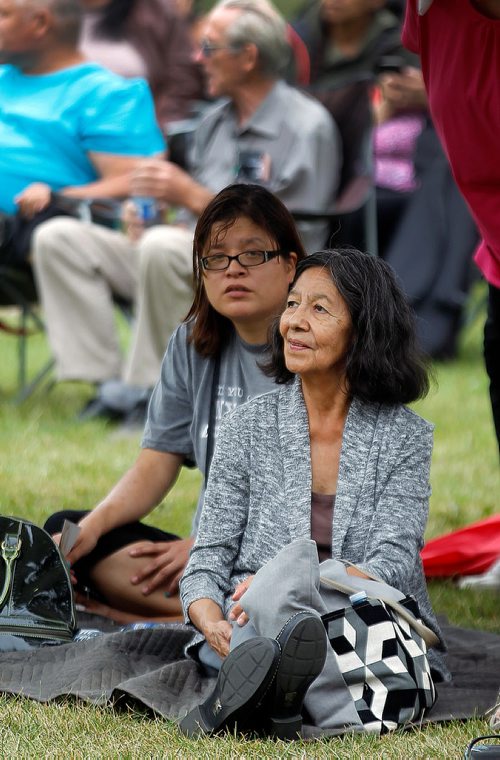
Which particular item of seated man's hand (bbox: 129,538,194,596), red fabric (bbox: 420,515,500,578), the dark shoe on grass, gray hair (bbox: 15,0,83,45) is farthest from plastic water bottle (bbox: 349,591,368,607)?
gray hair (bbox: 15,0,83,45)

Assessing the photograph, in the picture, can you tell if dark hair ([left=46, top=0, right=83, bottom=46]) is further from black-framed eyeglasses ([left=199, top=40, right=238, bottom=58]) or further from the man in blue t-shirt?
black-framed eyeglasses ([left=199, top=40, right=238, bottom=58])

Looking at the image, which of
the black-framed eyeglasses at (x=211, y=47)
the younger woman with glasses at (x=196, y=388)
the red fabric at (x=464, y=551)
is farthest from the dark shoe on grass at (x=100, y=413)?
the younger woman with glasses at (x=196, y=388)

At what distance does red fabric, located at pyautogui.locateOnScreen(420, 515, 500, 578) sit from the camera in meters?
4.30

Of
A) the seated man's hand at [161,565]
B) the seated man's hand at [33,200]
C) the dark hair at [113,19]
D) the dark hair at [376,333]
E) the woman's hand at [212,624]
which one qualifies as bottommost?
the seated man's hand at [33,200]

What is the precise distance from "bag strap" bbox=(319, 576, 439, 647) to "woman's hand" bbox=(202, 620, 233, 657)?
Answer: 250 mm

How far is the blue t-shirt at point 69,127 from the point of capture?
6602 mm

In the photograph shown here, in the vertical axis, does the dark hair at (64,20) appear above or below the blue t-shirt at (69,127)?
above

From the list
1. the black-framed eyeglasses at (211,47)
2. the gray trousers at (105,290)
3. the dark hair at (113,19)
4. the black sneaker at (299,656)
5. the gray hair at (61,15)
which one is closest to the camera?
the black sneaker at (299,656)

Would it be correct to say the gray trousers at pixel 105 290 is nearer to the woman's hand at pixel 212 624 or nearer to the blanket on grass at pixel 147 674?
the blanket on grass at pixel 147 674

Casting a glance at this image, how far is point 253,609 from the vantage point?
276 cm

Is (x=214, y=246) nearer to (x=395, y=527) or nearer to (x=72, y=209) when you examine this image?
(x=395, y=527)

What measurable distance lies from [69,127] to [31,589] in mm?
3671

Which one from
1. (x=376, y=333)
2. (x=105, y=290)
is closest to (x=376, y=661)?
(x=376, y=333)

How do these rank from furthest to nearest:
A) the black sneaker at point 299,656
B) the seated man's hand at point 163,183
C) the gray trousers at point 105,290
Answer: the gray trousers at point 105,290
the seated man's hand at point 163,183
the black sneaker at point 299,656
